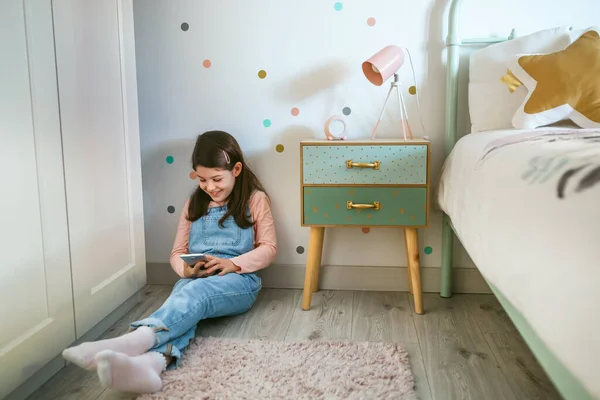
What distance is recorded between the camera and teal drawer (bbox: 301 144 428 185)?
1.78m

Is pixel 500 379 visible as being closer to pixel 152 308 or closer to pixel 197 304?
pixel 197 304

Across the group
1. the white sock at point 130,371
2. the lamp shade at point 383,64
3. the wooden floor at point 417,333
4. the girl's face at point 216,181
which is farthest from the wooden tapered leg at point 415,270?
the white sock at point 130,371

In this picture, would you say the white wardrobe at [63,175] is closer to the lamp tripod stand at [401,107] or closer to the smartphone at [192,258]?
the smartphone at [192,258]

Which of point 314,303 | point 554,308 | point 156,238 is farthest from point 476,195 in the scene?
point 156,238

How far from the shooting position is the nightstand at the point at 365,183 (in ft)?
5.85

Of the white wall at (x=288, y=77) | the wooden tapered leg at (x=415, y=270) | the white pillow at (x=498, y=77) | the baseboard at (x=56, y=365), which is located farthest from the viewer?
the white wall at (x=288, y=77)

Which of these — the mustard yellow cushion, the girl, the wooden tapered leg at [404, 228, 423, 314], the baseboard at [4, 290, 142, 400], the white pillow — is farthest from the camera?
the wooden tapered leg at [404, 228, 423, 314]

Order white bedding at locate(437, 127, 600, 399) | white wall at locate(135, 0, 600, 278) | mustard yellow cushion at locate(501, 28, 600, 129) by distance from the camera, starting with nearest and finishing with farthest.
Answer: white bedding at locate(437, 127, 600, 399) → mustard yellow cushion at locate(501, 28, 600, 129) → white wall at locate(135, 0, 600, 278)

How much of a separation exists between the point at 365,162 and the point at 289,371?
73 cm

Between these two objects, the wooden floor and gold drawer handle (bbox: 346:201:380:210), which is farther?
gold drawer handle (bbox: 346:201:380:210)

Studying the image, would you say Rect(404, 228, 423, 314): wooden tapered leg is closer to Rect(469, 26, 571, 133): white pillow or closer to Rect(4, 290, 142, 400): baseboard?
A: Rect(469, 26, 571, 133): white pillow

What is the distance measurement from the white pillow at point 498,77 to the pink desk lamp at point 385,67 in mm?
249

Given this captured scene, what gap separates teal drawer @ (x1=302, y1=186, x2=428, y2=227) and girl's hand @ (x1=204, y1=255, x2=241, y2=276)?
1.01 ft

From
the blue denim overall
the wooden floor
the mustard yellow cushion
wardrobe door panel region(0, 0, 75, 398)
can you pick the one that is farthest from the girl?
the mustard yellow cushion
